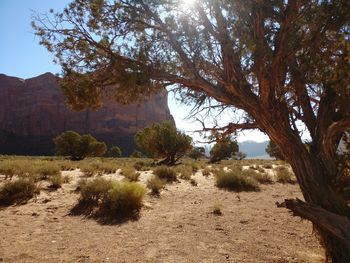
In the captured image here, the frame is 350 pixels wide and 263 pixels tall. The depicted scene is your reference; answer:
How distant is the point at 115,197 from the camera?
29.5 feet

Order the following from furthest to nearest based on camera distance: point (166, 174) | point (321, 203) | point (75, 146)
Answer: point (75, 146) → point (166, 174) → point (321, 203)

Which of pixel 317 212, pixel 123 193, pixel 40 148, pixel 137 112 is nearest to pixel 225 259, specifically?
pixel 317 212

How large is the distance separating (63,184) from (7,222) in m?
4.99

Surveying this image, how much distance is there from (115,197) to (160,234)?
2.38 meters

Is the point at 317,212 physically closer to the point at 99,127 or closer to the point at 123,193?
the point at 123,193

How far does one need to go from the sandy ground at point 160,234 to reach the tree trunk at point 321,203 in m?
1.06

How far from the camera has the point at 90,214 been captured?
28.4 feet

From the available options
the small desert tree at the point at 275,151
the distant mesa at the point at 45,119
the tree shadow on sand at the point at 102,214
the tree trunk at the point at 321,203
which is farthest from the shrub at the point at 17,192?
the distant mesa at the point at 45,119

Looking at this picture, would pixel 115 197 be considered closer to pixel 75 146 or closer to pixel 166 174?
pixel 166 174

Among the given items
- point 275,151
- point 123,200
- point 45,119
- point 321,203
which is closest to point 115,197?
point 123,200

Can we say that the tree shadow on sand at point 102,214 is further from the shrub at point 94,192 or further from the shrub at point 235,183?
the shrub at point 235,183

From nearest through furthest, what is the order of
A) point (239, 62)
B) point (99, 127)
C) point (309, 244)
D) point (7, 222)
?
point (239, 62), point (309, 244), point (7, 222), point (99, 127)

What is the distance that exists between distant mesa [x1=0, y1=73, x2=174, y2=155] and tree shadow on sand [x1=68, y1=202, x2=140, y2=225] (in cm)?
9141

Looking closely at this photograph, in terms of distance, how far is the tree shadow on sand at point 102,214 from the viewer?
8.14 m
